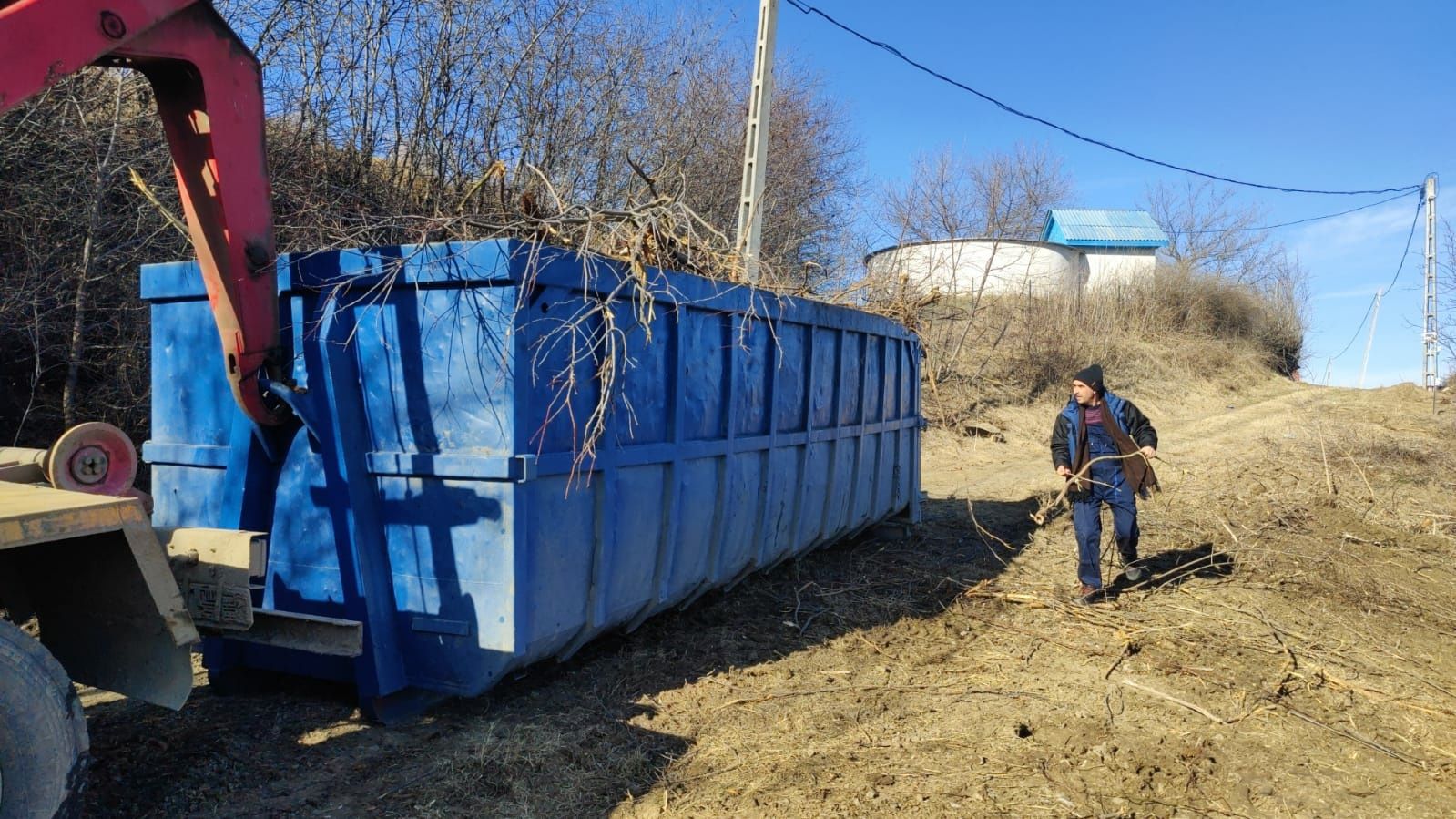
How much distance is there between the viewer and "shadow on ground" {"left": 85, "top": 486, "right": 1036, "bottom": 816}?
137 inches

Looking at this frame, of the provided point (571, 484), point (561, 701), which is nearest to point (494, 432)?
point (571, 484)

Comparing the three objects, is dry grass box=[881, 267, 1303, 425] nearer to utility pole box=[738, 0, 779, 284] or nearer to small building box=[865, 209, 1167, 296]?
small building box=[865, 209, 1167, 296]

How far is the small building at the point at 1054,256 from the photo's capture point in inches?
854

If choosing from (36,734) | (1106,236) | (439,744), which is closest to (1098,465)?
(439,744)

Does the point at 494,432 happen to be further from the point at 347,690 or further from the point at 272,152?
the point at 272,152

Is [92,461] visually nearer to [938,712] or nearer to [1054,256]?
[938,712]

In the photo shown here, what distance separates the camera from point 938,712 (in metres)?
4.68

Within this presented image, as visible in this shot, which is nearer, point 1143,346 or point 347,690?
point 347,690

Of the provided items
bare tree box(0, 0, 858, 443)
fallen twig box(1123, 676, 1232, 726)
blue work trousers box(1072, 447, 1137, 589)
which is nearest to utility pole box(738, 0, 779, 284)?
bare tree box(0, 0, 858, 443)

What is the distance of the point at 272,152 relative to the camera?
31.6ft

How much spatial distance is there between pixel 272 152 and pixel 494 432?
7395 mm

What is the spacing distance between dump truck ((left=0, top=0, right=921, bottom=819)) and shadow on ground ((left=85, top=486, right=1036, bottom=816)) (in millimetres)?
222

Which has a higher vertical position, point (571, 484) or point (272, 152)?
point (272, 152)

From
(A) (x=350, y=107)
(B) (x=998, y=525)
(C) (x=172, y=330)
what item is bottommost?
(B) (x=998, y=525)
